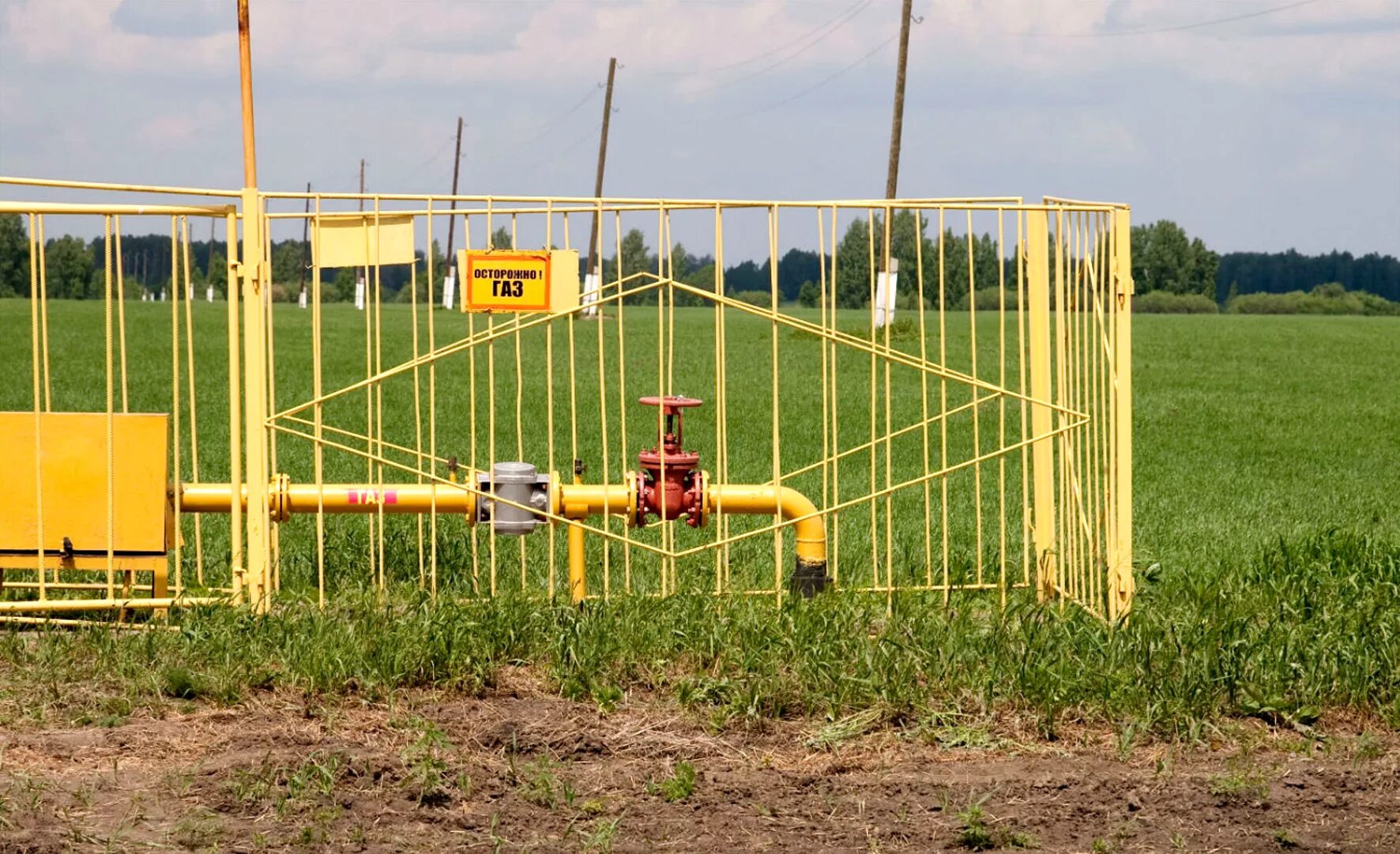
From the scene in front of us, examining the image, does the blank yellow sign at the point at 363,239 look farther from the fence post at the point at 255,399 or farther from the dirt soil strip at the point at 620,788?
the dirt soil strip at the point at 620,788

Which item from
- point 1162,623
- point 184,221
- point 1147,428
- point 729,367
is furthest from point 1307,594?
point 729,367

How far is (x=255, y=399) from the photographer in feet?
24.5

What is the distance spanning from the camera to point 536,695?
6629mm

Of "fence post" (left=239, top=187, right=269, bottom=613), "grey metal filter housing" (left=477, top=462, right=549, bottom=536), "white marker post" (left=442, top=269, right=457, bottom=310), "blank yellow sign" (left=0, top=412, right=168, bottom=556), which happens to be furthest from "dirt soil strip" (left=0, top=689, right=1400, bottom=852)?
"white marker post" (left=442, top=269, right=457, bottom=310)

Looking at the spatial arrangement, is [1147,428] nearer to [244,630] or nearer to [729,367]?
[729,367]

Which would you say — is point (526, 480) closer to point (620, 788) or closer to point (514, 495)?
point (514, 495)

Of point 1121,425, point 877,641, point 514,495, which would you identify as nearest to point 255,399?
point 514,495

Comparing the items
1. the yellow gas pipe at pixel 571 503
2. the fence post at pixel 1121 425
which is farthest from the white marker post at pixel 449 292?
the fence post at pixel 1121 425

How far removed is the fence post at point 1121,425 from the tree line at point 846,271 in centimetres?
3588

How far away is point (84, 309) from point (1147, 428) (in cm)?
4205

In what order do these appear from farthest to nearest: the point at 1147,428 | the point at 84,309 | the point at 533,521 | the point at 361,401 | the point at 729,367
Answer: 1. the point at 84,309
2. the point at 729,367
3. the point at 361,401
4. the point at 1147,428
5. the point at 533,521

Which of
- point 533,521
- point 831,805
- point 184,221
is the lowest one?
point 831,805

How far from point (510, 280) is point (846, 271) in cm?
7750

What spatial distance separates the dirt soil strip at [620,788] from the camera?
17.0 ft
